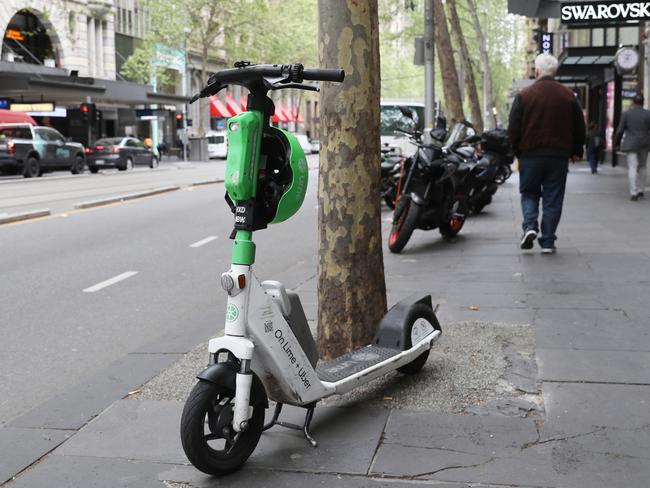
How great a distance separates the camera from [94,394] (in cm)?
509

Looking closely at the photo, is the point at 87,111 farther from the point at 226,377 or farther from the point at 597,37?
the point at 226,377

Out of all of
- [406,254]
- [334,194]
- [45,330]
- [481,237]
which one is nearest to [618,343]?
[334,194]

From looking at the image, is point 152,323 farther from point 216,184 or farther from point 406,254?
point 216,184

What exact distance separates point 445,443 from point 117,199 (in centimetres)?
1707

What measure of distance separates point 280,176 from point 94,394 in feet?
6.36

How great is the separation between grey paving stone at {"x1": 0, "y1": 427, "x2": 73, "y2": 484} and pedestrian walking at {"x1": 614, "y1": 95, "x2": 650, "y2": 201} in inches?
559

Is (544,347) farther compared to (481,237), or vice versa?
(481,237)

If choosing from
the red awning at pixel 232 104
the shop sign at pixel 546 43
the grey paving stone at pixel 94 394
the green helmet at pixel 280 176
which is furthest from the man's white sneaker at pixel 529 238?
the red awning at pixel 232 104

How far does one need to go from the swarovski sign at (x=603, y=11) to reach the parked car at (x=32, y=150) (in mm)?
20177

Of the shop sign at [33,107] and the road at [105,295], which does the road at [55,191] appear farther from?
the shop sign at [33,107]

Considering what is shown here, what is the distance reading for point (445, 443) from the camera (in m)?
4.00

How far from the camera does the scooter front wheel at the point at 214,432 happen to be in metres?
3.53

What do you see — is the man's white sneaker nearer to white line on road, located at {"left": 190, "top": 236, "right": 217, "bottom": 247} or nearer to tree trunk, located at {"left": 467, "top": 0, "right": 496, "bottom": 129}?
white line on road, located at {"left": 190, "top": 236, "right": 217, "bottom": 247}

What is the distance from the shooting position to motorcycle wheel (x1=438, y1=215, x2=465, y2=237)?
11.6 meters
